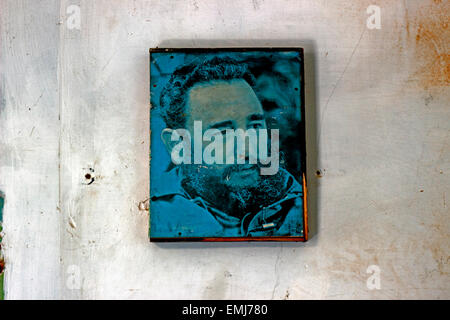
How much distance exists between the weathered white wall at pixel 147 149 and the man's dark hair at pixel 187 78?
120mm

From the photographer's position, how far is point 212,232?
5.02 ft

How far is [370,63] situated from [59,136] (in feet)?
4.83

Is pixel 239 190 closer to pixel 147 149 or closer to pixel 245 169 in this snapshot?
pixel 245 169

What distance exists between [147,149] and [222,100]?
41 cm

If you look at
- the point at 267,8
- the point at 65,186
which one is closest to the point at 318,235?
the point at 267,8

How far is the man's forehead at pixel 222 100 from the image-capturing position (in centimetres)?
154

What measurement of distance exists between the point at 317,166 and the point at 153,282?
92 centimetres

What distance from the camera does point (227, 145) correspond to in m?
1.54

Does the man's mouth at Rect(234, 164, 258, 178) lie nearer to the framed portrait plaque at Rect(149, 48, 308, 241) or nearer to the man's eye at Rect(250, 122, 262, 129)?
the framed portrait plaque at Rect(149, 48, 308, 241)

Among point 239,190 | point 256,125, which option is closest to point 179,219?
point 239,190

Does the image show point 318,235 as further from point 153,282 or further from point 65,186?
point 65,186
